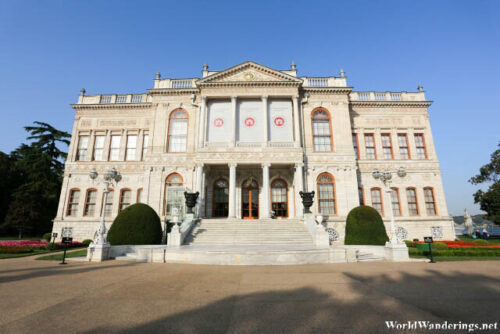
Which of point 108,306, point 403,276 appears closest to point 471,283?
point 403,276

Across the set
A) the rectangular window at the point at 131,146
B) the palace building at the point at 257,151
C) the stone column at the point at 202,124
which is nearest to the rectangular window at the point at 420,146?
the palace building at the point at 257,151

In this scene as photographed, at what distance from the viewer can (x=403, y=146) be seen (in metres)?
22.9

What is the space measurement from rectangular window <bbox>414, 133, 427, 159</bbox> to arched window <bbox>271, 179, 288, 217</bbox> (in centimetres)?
1356

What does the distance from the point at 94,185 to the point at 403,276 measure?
2451cm

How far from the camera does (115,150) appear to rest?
23141mm

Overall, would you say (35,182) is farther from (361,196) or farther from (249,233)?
(361,196)

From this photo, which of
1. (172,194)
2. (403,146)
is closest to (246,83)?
(172,194)

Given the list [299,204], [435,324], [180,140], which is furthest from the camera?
[180,140]

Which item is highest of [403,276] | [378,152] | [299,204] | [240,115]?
[240,115]

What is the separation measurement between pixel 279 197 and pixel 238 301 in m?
16.8

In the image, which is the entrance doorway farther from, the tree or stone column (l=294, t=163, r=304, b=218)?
the tree

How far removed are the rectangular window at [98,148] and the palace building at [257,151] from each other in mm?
110

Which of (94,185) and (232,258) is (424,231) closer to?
(232,258)

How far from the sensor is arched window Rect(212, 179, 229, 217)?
20.9 m
